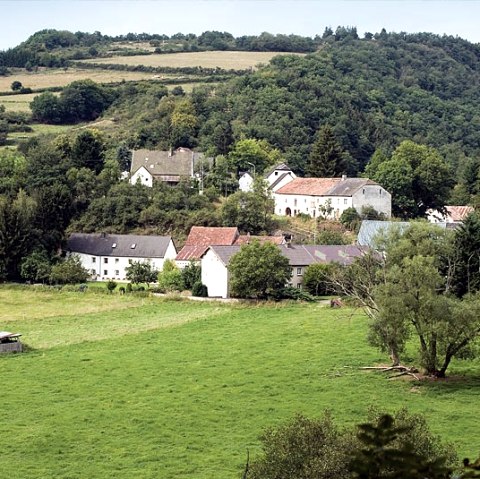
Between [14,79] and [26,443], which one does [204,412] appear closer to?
[26,443]

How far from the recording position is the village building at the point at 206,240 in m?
75.0

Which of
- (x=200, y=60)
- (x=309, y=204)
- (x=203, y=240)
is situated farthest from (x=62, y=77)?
(x=203, y=240)

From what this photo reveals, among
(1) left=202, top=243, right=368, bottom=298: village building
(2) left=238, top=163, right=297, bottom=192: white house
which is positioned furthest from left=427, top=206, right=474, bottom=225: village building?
(1) left=202, top=243, right=368, bottom=298: village building

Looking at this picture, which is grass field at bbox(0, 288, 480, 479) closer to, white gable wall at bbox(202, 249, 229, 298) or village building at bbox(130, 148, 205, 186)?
white gable wall at bbox(202, 249, 229, 298)

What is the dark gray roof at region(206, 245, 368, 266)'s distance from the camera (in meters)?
69.8

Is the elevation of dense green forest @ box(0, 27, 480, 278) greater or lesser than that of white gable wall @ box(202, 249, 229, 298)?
greater

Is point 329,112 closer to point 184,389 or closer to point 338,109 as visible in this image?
point 338,109

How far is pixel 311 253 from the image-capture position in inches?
2820

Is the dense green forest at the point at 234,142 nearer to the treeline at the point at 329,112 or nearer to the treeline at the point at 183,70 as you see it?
the treeline at the point at 329,112

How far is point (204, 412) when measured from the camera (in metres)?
39.2

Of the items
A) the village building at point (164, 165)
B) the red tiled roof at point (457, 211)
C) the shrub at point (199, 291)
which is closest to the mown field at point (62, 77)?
the village building at point (164, 165)

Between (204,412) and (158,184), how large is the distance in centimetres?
5384

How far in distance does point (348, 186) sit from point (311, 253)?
54.0ft

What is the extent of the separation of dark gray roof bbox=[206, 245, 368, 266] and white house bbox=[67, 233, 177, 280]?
9.96 meters
